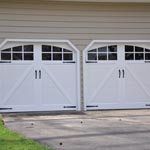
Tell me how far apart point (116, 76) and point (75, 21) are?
2.13 m

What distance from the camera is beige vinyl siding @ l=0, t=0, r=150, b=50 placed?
45.0ft

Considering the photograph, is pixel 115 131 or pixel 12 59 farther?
pixel 12 59

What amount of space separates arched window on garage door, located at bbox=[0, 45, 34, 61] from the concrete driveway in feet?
5.79

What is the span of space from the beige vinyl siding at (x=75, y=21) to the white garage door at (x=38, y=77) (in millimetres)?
400

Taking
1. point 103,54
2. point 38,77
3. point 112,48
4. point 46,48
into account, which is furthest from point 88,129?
point 112,48

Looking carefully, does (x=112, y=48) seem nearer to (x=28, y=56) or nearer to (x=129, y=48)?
(x=129, y=48)

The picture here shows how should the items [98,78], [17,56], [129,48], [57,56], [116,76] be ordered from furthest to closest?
[129,48] → [116,76] → [98,78] → [57,56] → [17,56]

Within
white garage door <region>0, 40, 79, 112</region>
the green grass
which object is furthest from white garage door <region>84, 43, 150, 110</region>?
the green grass

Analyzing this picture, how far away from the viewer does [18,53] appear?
13.9m

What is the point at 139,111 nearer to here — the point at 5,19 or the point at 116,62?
the point at 116,62

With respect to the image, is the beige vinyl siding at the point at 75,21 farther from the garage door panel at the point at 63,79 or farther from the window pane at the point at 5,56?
the garage door panel at the point at 63,79

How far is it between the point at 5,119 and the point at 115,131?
3.53 meters

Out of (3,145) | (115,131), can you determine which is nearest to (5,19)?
(115,131)

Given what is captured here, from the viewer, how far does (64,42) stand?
1419 cm
